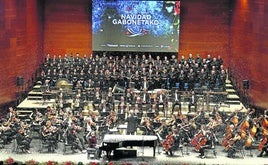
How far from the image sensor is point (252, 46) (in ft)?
80.2

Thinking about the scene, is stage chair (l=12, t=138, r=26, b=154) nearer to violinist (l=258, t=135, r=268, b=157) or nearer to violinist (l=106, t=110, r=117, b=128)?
violinist (l=106, t=110, r=117, b=128)

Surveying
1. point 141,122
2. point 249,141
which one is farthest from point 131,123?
point 249,141

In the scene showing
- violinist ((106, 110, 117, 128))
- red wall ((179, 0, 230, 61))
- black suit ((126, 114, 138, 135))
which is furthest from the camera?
red wall ((179, 0, 230, 61))

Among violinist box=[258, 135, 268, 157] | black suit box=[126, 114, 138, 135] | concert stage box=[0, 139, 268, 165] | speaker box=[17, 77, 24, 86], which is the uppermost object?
speaker box=[17, 77, 24, 86]

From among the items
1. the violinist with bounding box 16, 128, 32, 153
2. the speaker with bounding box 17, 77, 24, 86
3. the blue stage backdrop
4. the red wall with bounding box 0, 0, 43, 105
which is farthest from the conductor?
the blue stage backdrop

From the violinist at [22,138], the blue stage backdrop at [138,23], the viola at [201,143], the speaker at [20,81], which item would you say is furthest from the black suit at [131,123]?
the blue stage backdrop at [138,23]

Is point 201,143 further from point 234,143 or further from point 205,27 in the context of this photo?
point 205,27

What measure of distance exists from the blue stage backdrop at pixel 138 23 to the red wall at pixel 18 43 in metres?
2.88

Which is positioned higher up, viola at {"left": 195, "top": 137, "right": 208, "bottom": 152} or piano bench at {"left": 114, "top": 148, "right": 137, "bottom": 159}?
viola at {"left": 195, "top": 137, "right": 208, "bottom": 152}

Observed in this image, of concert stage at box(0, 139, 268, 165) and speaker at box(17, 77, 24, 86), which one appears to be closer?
concert stage at box(0, 139, 268, 165)

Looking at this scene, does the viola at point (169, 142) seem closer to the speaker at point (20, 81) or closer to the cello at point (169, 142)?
the cello at point (169, 142)

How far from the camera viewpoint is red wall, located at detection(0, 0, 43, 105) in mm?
23156

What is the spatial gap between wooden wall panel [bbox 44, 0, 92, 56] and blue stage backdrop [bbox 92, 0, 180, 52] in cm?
82

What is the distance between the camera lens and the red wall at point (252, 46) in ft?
75.9
